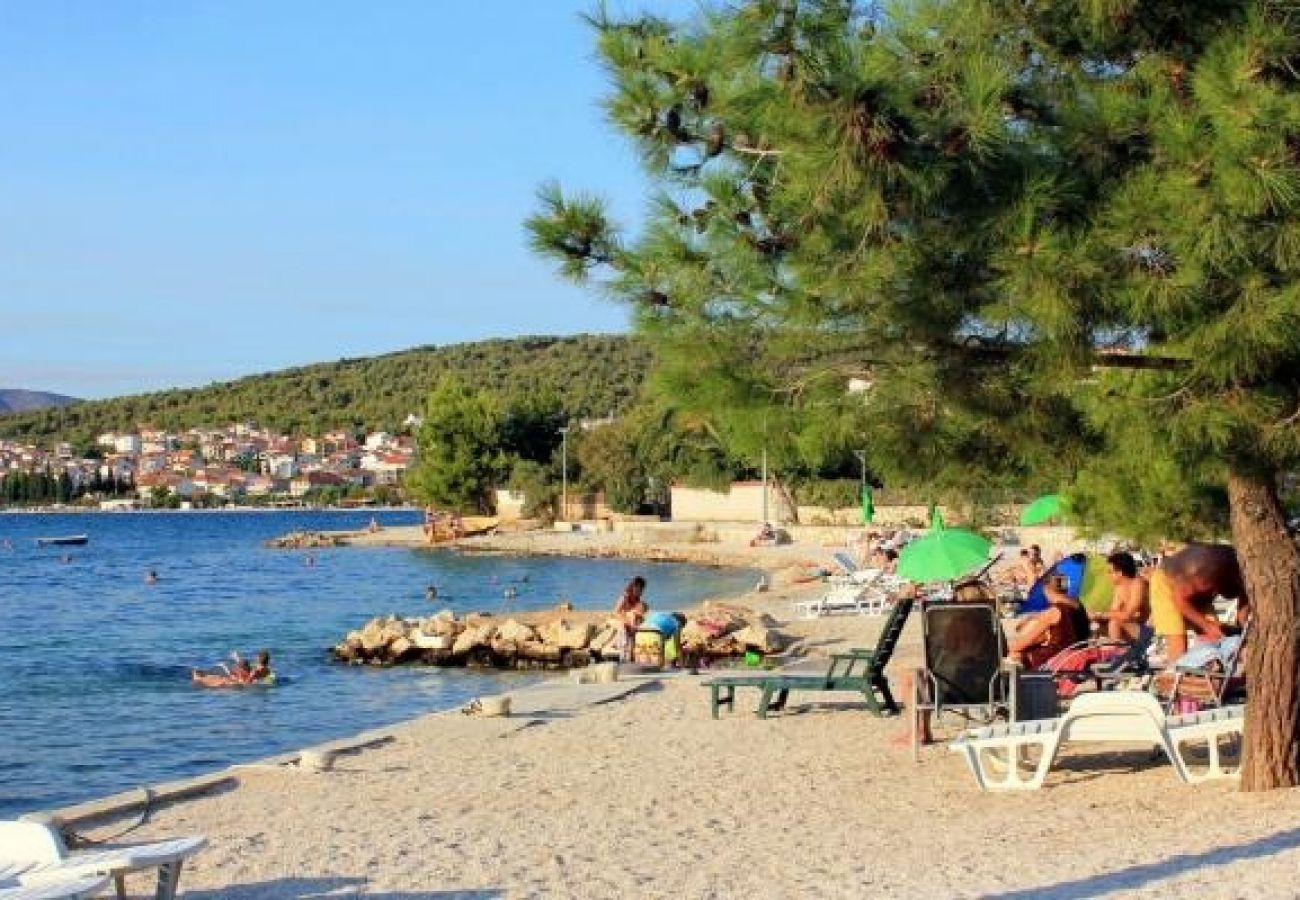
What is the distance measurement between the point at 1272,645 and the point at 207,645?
2453cm

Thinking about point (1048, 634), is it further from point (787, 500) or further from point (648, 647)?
point (787, 500)

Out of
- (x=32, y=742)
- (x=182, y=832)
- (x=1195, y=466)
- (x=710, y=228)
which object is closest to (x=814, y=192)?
(x=710, y=228)

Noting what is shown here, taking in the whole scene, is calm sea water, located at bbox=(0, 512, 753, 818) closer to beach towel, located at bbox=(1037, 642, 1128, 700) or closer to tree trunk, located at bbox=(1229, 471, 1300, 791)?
beach towel, located at bbox=(1037, 642, 1128, 700)

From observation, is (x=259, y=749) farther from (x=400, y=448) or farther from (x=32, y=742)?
(x=400, y=448)

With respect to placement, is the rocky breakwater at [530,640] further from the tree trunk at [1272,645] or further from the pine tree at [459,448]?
the pine tree at [459,448]

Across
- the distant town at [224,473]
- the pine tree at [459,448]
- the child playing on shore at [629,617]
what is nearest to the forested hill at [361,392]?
the distant town at [224,473]

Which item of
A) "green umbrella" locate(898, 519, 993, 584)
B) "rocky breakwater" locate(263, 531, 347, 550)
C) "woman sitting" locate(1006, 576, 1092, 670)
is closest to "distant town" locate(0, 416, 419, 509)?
"rocky breakwater" locate(263, 531, 347, 550)

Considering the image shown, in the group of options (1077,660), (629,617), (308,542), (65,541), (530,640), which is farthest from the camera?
(65,541)

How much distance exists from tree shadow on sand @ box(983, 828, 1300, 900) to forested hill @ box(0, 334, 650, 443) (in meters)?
99.3

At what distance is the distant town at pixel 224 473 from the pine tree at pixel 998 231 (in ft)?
427

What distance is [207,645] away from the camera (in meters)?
29.7

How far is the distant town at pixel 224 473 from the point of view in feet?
472

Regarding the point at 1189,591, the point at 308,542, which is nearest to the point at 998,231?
the point at 1189,591

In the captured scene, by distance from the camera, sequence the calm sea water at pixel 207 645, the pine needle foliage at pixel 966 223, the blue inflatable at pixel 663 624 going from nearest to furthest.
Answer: the pine needle foliage at pixel 966 223 < the calm sea water at pixel 207 645 < the blue inflatable at pixel 663 624
